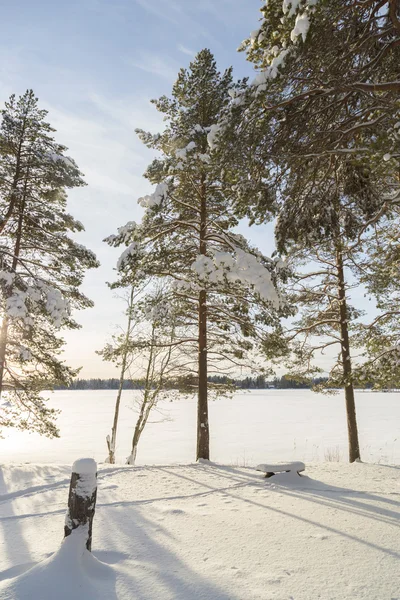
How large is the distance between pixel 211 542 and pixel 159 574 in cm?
96

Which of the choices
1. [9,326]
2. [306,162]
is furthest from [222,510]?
[9,326]

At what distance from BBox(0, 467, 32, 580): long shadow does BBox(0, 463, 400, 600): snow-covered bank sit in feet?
0.04

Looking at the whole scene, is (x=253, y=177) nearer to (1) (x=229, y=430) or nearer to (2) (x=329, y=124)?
(2) (x=329, y=124)

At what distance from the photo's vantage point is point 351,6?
4.93 metres

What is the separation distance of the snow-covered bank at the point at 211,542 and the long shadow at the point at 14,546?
13 mm

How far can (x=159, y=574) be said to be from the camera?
11.1 ft

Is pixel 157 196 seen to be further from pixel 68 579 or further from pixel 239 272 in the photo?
pixel 68 579

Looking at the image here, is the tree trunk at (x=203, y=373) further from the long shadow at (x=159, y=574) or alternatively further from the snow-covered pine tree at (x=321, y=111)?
the long shadow at (x=159, y=574)

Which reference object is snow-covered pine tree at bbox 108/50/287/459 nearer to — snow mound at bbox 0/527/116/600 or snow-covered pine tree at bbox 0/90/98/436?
snow-covered pine tree at bbox 0/90/98/436

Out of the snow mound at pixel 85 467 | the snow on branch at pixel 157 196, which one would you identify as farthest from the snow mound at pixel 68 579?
the snow on branch at pixel 157 196

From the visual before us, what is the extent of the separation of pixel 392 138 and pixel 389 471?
854 cm

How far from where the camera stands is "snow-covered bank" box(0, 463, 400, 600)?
3.08 m

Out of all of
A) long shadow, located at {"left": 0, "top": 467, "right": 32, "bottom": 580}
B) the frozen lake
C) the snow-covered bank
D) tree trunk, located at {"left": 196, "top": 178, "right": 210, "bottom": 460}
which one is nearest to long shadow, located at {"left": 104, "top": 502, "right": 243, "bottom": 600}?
the snow-covered bank

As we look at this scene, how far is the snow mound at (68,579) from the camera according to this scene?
292 centimetres
